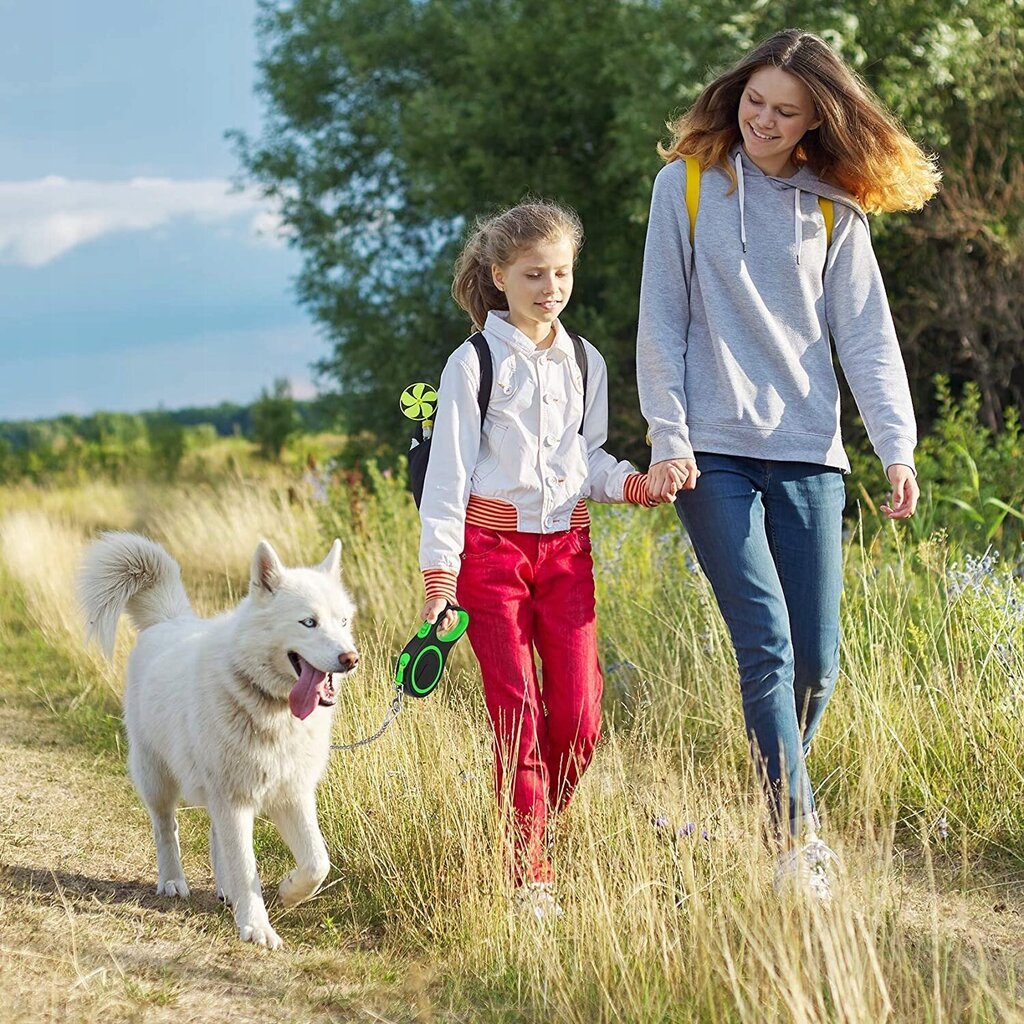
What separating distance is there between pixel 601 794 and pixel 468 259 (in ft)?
5.50

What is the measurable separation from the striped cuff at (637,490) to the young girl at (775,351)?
99 mm

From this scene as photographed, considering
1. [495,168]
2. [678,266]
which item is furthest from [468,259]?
[495,168]

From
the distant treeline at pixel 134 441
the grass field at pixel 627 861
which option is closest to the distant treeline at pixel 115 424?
the distant treeline at pixel 134 441

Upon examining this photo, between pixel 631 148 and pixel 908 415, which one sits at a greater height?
pixel 631 148

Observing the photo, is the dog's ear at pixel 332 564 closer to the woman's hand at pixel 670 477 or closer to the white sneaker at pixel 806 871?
the woman's hand at pixel 670 477

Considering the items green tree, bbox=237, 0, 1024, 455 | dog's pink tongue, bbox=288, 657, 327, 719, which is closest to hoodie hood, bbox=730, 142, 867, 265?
dog's pink tongue, bbox=288, 657, 327, 719

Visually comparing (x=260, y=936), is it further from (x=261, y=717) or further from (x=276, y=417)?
(x=276, y=417)

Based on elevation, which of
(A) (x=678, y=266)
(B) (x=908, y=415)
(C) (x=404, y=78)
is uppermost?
(C) (x=404, y=78)

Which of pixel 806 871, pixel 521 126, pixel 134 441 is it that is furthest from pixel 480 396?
pixel 134 441

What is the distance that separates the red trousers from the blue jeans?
0.39 meters

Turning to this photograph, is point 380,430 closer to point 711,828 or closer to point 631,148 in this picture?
point 631,148

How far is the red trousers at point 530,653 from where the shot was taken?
11.4 feet

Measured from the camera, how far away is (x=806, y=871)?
9.90ft

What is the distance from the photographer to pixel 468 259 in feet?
12.3
